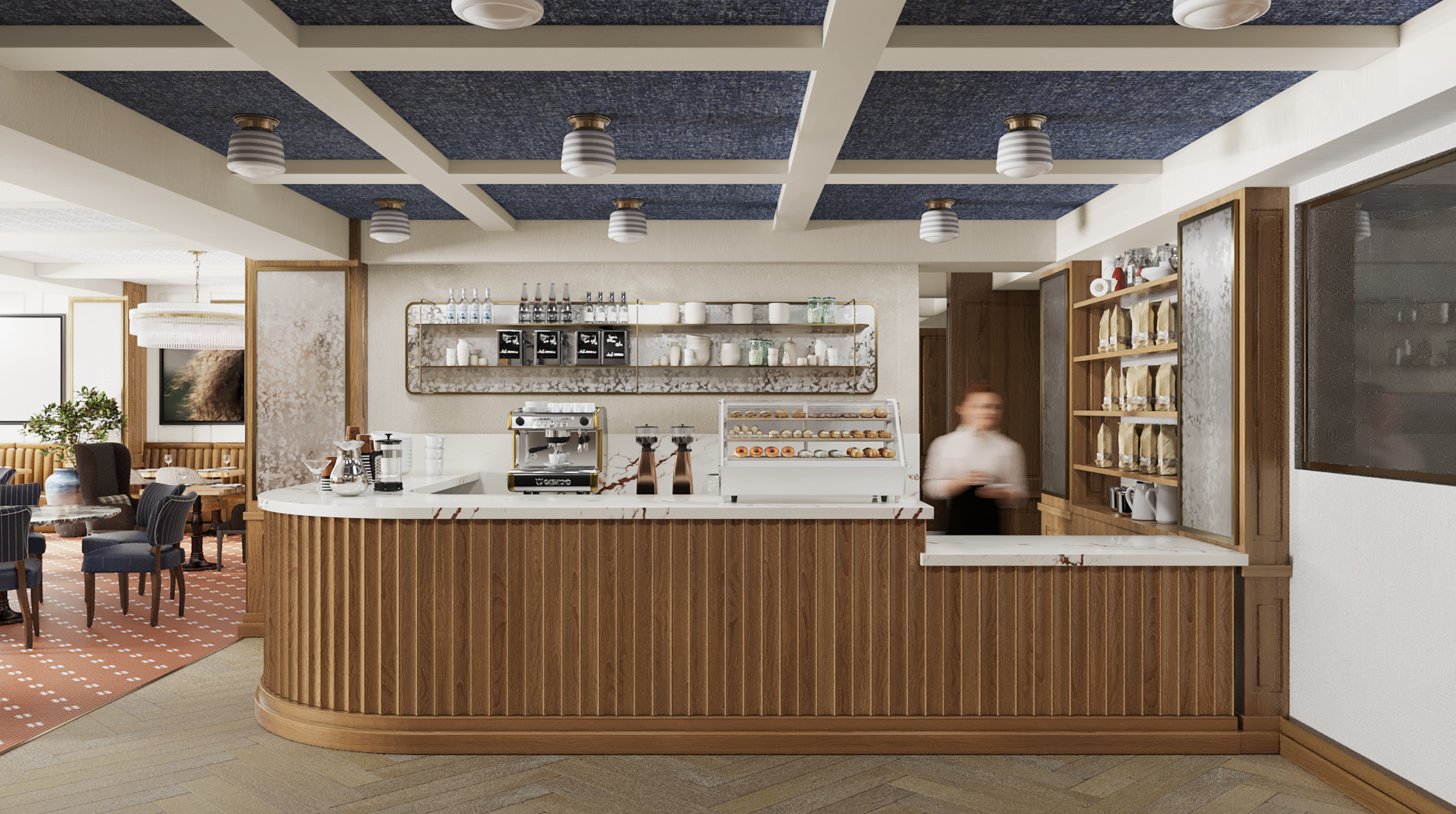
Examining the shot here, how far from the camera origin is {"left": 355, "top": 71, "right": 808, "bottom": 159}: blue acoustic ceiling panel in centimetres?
355

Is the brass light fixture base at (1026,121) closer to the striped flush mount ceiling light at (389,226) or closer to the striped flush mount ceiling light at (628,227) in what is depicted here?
the striped flush mount ceiling light at (628,227)

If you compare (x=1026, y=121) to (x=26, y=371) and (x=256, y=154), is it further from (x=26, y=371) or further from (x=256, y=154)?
(x=26, y=371)

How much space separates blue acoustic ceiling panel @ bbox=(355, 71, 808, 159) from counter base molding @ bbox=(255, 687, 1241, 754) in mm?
2584

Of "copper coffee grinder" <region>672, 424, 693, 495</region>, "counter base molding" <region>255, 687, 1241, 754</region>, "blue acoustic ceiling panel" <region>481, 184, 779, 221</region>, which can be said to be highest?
"blue acoustic ceiling panel" <region>481, 184, 779, 221</region>

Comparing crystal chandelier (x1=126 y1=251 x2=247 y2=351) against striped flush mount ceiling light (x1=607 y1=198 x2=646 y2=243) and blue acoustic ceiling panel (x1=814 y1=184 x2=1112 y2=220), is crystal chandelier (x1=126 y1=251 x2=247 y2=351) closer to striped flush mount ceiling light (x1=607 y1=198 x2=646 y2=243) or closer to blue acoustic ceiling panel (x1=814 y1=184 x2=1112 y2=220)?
striped flush mount ceiling light (x1=607 y1=198 x2=646 y2=243)

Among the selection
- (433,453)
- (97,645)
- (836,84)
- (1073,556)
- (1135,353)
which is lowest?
(97,645)

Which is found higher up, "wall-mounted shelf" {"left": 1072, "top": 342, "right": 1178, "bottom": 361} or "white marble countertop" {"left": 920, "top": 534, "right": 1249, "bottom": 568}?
"wall-mounted shelf" {"left": 1072, "top": 342, "right": 1178, "bottom": 361}

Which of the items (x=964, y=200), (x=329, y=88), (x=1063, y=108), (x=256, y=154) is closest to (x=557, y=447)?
(x=256, y=154)

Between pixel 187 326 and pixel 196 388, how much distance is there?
3393 mm

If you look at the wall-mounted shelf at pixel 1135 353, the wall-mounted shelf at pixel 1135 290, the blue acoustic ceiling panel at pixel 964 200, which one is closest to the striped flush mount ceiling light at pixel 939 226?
the blue acoustic ceiling panel at pixel 964 200

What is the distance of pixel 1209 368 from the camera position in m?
4.22

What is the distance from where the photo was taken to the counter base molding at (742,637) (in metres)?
3.89

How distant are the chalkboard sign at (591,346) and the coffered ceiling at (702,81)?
1256mm

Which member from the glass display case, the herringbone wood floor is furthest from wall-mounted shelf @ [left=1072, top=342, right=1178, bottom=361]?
the herringbone wood floor
